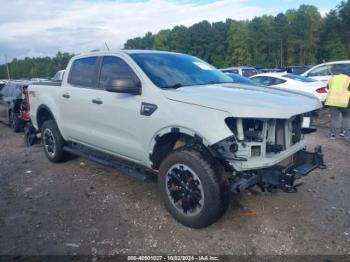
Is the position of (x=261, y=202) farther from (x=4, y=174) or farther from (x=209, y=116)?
(x=4, y=174)

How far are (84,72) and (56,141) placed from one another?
1.49 m

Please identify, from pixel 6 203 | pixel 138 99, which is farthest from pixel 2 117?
pixel 138 99

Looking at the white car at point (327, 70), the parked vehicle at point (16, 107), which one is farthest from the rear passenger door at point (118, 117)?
the white car at point (327, 70)

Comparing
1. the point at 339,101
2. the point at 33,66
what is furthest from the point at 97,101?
the point at 33,66

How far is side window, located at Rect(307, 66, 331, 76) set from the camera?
1344 cm

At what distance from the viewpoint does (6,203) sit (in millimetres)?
4965

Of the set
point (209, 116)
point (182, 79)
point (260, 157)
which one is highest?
point (182, 79)

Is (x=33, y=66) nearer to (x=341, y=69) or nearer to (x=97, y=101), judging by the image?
(x=341, y=69)

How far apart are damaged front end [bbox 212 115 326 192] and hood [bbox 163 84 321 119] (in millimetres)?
156

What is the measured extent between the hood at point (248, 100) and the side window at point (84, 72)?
1697 mm

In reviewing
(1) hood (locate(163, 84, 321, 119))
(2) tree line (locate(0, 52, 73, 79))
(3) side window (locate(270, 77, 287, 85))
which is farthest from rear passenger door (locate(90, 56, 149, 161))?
(2) tree line (locate(0, 52, 73, 79))

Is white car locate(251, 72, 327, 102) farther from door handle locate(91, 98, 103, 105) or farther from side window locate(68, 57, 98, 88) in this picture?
door handle locate(91, 98, 103, 105)

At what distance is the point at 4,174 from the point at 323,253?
531 cm

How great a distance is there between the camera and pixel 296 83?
38.2ft
